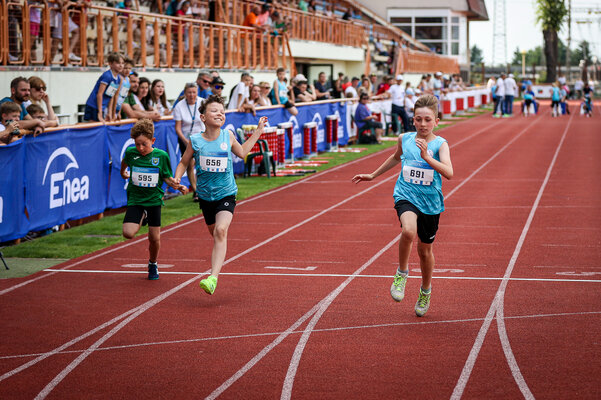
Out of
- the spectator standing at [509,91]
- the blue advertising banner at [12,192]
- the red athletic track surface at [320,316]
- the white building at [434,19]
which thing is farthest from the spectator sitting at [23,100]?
the white building at [434,19]

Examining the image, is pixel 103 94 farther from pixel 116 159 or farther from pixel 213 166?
pixel 213 166

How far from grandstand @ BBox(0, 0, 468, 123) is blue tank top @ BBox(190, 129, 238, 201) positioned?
8.08 meters

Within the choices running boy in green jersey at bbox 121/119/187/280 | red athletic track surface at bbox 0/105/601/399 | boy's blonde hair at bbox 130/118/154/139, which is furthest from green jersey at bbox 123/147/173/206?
red athletic track surface at bbox 0/105/601/399

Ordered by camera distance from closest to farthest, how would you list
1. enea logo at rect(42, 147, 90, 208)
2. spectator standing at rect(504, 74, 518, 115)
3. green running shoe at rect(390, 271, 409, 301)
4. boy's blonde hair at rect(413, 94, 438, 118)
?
boy's blonde hair at rect(413, 94, 438, 118) → green running shoe at rect(390, 271, 409, 301) → enea logo at rect(42, 147, 90, 208) → spectator standing at rect(504, 74, 518, 115)

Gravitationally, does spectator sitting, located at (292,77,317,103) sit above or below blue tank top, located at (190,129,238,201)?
above

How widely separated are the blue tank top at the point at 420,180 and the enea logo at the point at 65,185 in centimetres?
620

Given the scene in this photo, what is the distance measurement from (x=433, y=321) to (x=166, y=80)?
16.6 m

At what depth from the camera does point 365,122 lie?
29.5 m

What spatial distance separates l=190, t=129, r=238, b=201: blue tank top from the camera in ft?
29.9

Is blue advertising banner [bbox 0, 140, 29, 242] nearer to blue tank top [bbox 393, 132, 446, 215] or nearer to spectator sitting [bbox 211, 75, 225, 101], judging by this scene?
spectator sitting [bbox 211, 75, 225, 101]

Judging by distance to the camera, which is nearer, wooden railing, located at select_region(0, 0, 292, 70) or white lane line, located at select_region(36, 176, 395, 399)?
white lane line, located at select_region(36, 176, 395, 399)

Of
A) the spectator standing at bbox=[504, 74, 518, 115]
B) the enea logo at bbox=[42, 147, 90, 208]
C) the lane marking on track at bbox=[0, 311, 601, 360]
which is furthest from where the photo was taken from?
the spectator standing at bbox=[504, 74, 518, 115]

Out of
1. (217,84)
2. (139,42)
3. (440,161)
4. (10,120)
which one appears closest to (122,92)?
(217,84)

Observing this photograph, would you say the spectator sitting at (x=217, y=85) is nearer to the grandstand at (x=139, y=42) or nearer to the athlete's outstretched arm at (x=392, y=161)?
the grandstand at (x=139, y=42)
